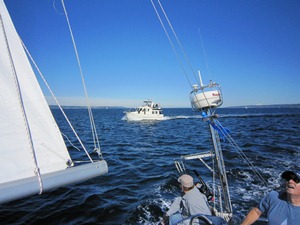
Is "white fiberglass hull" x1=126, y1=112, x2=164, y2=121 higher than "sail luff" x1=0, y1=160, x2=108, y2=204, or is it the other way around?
"sail luff" x1=0, y1=160, x2=108, y2=204

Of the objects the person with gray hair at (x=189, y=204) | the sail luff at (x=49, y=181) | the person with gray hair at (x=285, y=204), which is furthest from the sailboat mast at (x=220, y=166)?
the sail luff at (x=49, y=181)

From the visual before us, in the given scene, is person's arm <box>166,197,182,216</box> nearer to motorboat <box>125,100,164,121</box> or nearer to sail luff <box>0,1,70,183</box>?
sail luff <box>0,1,70,183</box>

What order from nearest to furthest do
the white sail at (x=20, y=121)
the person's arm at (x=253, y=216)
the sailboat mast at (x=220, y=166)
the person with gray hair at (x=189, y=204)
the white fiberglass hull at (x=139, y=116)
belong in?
the white sail at (x=20, y=121), the person's arm at (x=253, y=216), the person with gray hair at (x=189, y=204), the sailboat mast at (x=220, y=166), the white fiberglass hull at (x=139, y=116)

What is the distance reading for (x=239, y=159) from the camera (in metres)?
13.2

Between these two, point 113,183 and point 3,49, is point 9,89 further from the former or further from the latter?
point 113,183

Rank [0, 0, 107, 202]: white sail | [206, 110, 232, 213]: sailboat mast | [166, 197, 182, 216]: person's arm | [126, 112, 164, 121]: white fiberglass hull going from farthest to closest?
1. [126, 112, 164, 121]: white fiberglass hull
2. [206, 110, 232, 213]: sailboat mast
3. [166, 197, 182, 216]: person's arm
4. [0, 0, 107, 202]: white sail

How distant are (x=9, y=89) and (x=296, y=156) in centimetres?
1650

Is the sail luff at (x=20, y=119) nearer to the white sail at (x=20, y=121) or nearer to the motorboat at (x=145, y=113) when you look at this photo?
the white sail at (x=20, y=121)

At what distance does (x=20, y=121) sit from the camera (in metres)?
2.58

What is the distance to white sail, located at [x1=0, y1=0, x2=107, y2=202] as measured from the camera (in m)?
2.45

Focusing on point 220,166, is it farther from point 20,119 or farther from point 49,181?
point 20,119

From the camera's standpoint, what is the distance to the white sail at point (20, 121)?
8.04 feet

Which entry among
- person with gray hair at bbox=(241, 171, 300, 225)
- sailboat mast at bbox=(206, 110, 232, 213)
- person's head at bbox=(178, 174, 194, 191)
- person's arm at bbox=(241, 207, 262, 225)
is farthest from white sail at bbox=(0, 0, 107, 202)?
sailboat mast at bbox=(206, 110, 232, 213)

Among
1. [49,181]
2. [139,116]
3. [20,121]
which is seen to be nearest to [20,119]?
[20,121]
